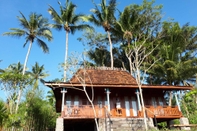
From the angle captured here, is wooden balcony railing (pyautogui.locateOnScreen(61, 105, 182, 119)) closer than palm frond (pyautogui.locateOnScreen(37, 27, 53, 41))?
Yes

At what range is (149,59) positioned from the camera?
23578mm

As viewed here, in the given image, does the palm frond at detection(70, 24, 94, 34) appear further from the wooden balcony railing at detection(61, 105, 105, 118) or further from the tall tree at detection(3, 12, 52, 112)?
the wooden balcony railing at detection(61, 105, 105, 118)

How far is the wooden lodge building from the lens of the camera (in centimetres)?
1191

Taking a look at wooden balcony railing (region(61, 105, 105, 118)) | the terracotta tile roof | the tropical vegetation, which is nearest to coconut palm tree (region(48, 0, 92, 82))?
the tropical vegetation

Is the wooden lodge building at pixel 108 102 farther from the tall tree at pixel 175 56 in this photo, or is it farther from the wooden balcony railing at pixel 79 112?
the tall tree at pixel 175 56

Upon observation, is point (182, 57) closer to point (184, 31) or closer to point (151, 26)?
point (184, 31)

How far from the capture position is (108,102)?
12.7 metres

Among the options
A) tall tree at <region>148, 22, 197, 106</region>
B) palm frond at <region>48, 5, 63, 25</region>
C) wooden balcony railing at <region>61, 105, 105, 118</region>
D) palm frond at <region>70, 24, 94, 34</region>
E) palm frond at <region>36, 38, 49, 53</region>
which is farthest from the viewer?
palm frond at <region>36, 38, 49, 53</region>

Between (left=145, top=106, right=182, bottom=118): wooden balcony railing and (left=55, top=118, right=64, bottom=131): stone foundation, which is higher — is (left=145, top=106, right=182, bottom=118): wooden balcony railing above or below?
above

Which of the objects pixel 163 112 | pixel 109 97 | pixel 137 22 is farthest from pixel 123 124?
pixel 137 22

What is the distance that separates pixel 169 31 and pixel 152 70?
5.34 metres

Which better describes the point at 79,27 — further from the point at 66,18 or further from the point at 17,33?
the point at 17,33

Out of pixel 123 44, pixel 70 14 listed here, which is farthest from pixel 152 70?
pixel 70 14

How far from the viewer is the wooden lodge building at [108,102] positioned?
11.9 m
